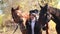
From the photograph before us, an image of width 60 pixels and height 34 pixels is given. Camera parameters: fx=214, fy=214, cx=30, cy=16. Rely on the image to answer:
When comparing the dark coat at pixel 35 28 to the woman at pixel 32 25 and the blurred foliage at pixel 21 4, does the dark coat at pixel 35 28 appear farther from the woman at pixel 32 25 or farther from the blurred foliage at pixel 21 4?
the blurred foliage at pixel 21 4

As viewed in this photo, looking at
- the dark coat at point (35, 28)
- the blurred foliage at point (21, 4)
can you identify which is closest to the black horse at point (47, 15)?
the dark coat at point (35, 28)

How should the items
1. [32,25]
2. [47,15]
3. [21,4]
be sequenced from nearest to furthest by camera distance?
[47,15] → [32,25] → [21,4]

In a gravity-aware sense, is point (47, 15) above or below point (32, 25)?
above

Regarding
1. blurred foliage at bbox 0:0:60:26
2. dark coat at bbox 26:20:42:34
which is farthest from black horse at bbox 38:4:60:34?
blurred foliage at bbox 0:0:60:26

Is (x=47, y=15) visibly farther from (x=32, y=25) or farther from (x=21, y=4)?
(x=21, y=4)

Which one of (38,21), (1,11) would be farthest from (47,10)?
(1,11)

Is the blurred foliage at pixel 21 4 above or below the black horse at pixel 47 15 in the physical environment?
below

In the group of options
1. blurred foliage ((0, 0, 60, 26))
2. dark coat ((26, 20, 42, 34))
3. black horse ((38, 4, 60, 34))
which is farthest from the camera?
blurred foliage ((0, 0, 60, 26))

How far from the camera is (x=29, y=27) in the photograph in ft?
12.8

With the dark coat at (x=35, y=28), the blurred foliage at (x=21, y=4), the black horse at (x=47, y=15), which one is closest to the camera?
the black horse at (x=47, y=15)

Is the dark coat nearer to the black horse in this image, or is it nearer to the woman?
the woman

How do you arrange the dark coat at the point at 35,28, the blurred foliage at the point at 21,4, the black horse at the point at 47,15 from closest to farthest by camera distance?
the black horse at the point at 47,15 < the dark coat at the point at 35,28 < the blurred foliage at the point at 21,4

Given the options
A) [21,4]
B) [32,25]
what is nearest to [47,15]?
[32,25]

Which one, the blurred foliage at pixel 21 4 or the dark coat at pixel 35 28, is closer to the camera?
the dark coat at pixel 35 28
